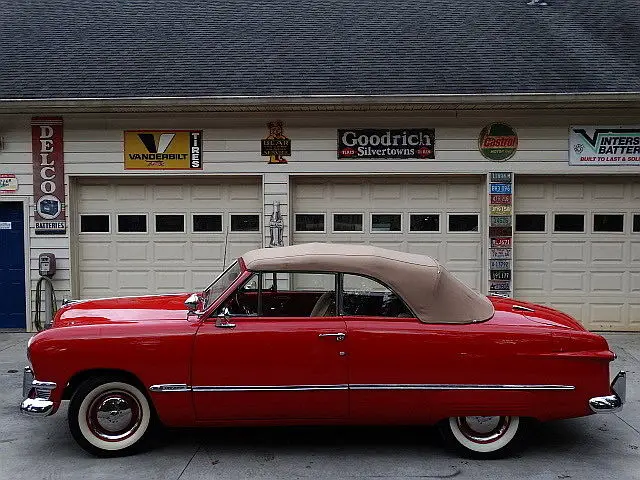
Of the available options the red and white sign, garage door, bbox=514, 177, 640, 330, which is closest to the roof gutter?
the red and white sign

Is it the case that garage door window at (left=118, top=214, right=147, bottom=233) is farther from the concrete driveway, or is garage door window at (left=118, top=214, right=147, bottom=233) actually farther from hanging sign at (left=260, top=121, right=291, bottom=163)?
the concrete driveway

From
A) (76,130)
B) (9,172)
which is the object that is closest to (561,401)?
(76,130)

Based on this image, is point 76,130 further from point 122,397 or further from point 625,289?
point 625,289

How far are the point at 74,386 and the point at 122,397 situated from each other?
1.22ft

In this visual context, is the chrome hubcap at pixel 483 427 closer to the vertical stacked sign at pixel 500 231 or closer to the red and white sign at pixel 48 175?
the vertical stacked sign at pixel 500 231

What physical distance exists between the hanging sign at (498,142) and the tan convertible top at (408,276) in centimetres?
484

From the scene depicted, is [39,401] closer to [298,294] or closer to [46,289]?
[298,294]

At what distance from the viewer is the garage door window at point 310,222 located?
31.1 feet

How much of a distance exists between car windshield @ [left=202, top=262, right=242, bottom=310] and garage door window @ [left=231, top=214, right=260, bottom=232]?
4289 millimetres

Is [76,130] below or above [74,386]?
above

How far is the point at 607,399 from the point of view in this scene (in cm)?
451

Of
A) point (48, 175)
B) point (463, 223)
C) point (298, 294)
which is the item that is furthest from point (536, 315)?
point (48, 175)

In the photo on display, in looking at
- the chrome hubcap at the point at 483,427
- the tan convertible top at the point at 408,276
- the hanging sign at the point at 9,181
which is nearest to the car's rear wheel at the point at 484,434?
the chrome hubcap at the point at 483,427

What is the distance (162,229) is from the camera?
31.1ft
